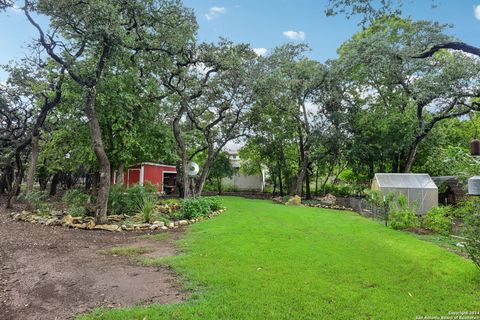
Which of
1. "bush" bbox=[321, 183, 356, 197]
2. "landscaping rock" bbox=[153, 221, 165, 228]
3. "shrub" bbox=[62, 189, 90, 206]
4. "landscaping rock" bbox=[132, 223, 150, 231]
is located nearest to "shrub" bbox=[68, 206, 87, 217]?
"shrub" bbox=[62, 189, 90, 206]

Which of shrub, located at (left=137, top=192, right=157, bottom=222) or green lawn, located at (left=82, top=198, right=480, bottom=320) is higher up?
shrub, located at (left=137, top=192, right=157, bottom=222)

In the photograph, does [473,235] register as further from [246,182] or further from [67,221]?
[246,182]

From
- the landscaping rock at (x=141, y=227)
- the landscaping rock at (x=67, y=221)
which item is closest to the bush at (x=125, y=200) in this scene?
the landscaping rock at (x=67, y=221)

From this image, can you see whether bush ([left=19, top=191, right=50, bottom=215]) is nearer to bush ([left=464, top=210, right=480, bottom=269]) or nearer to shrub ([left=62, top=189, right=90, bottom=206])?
shrub ([left=62, top=189, right=90, bottom=206])

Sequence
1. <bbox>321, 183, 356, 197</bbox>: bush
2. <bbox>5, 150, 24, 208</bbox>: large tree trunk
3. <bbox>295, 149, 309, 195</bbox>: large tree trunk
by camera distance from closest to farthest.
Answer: <bbox>5, 150, 24, 208</bbox>: large tree trunk
<bbox>295, 149, 309, 195</bbox>: large tree trunk
<bbox>321, 183, 356, 197</bbox>: bush

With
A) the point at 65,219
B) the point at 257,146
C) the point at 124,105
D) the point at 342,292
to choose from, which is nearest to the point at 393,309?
the point at 342,292

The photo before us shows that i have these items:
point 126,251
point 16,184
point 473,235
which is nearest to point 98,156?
point 126,251

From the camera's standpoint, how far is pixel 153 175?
2227cm

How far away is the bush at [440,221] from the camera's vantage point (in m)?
7.95

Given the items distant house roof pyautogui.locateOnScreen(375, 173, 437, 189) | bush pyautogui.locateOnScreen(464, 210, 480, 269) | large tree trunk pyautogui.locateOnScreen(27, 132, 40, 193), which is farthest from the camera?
distant house roof pyautogui.locateOnScreen(375, 173, 437, 189)

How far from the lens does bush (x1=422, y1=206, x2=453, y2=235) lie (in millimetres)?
7953

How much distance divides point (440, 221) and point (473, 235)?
4530 millimetres

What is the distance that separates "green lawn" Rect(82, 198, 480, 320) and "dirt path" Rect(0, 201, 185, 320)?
0.38 m

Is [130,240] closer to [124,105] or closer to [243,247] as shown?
[243,247]
